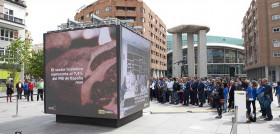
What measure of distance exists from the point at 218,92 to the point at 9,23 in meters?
34.5

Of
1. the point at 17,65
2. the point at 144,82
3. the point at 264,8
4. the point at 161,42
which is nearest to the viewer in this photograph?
the point at 144,82

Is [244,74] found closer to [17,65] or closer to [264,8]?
[264,8]

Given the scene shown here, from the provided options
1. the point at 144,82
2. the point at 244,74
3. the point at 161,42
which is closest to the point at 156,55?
the point at 161,42

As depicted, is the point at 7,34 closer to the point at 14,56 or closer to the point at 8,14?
the point at 8,14

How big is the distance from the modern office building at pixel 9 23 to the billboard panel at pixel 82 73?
2883cm

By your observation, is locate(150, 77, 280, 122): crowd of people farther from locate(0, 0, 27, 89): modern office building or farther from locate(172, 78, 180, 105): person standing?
locate(0, 0, 27, 89): modern office building

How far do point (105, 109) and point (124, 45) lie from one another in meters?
2.46

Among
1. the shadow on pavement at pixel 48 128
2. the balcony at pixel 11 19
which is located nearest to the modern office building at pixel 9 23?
the balcony at pixel 11 19

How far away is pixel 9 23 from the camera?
111 ft

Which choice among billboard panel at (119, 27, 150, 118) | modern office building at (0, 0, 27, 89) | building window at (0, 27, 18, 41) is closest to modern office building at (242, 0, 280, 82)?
billboard panel at (119, 27, 150, 118)

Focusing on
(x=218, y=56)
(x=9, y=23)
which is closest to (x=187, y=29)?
(x=218, y=56)

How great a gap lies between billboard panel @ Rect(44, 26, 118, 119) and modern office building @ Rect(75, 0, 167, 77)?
4703cm

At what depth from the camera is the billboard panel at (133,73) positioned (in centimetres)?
809

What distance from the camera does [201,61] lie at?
52000mm
